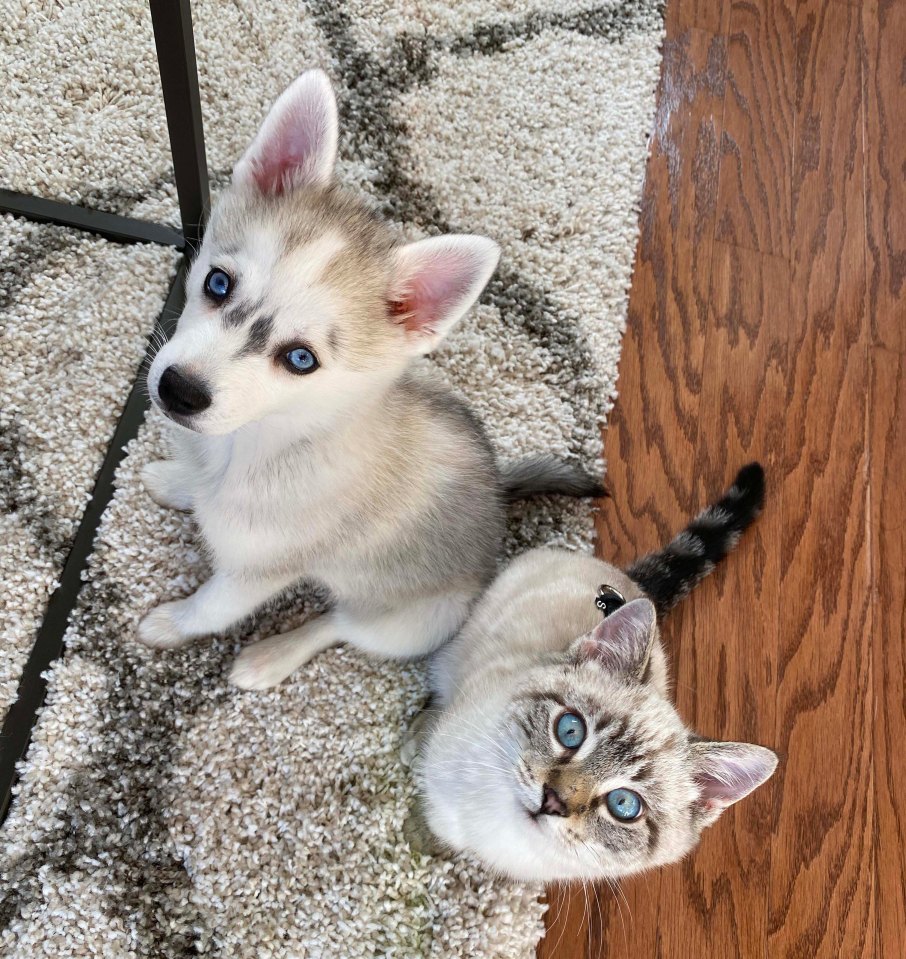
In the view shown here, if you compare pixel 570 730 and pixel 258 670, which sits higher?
pixel 570 730

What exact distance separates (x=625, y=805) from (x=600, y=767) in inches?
3.0

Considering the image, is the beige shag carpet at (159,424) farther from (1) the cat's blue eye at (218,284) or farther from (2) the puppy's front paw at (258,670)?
(1) the cat's blue eye at (218,284)

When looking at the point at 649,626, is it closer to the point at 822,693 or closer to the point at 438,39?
the point at 822,693

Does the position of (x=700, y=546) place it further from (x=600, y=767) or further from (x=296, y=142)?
(x=296, y=142)

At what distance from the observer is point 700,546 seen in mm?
1527

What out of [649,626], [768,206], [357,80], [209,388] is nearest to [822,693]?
[649,626]

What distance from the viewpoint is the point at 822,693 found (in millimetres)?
1670

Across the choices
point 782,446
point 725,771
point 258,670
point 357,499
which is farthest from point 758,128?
point 258,670

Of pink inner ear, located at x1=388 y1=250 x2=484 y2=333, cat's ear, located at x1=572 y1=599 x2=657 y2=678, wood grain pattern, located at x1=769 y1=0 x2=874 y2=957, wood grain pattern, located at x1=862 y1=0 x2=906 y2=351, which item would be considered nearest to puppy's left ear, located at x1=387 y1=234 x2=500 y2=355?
pink inner ear, located at x1=388 y1=250 x2=484 y2=333

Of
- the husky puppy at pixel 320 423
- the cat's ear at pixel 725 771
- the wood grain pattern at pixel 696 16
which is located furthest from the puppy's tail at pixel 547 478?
the wood grain pattern at pixel 696 16

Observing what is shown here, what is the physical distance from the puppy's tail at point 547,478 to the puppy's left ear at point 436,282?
50 centimetres

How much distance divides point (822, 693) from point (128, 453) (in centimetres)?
149

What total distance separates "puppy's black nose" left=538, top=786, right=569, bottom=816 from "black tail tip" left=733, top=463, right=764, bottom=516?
0.78 m

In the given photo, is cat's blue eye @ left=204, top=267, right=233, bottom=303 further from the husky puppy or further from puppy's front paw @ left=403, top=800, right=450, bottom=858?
puppy's front paw @ left=403, top=800, right=450, bottom=858
